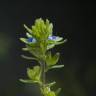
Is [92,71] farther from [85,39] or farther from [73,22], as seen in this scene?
[73,22]

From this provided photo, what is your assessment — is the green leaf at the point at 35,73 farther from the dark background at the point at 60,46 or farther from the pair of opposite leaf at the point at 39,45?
the dark background at the point at 60,46

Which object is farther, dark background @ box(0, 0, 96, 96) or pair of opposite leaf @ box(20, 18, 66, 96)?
dark background @ box(0, 0, 96, 96)

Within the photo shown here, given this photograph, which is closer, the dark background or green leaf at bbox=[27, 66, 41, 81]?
green leaf at bbox=[27, 66, 41, 81]

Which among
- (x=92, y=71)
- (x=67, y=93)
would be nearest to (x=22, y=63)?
(x=67, y=93)

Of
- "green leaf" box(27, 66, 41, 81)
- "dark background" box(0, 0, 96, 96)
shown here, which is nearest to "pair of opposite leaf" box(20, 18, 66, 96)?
"green leaf" box(27, 66, 41, 81)

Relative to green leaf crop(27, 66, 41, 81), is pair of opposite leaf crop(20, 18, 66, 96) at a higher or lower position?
higher

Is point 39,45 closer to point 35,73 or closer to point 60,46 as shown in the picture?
point 35,73

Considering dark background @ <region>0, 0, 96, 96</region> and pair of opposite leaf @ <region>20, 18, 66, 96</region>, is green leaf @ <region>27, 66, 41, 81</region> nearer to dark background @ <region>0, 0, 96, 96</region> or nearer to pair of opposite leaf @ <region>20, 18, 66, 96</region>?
pair of opposite leaf @ <region>20, 18, 66, 96</region>

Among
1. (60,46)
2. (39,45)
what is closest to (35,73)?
(39,45)
